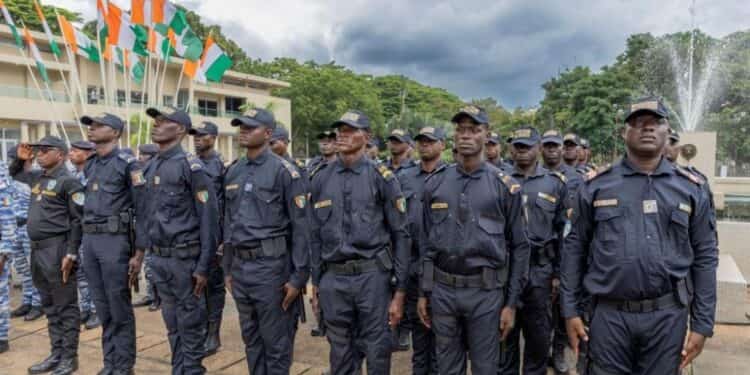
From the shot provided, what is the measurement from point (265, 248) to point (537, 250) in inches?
84.2

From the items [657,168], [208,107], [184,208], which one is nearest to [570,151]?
[657,168]

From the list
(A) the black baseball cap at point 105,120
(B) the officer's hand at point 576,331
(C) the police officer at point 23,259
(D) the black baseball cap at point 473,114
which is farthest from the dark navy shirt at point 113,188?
(B) the officer's hand at point 576,331

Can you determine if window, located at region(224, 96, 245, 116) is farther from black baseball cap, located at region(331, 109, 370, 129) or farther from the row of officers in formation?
black baseball cap, located at region(331, 109, 370, 129)

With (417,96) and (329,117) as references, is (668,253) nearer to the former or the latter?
(329,117)

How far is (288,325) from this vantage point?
3.71 m

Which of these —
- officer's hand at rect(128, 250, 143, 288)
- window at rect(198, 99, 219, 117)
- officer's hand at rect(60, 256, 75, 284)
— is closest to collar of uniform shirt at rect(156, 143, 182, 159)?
officer's hand at rect(128, 250, 143, 288)

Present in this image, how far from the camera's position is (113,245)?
4211 millimetres

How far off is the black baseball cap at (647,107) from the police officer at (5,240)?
541cm

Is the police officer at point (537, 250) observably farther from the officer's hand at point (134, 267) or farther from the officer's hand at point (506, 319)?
the officer's hand at point (134, 267)

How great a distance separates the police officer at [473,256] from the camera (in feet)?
9.93

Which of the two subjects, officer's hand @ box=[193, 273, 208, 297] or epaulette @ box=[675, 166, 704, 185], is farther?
officer's hand @ box=[193, 273, 208, 297]

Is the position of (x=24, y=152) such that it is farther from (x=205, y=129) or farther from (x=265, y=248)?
(x=265, y=248)

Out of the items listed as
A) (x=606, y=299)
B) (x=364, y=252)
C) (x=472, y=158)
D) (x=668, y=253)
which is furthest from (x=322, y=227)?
(x=668, y=253)

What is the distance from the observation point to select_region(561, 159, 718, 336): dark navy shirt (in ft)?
8.37
